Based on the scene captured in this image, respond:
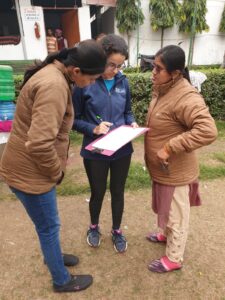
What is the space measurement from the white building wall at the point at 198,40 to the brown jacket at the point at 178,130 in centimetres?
1186

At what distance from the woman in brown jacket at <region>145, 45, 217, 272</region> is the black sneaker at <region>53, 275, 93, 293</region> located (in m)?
0.58

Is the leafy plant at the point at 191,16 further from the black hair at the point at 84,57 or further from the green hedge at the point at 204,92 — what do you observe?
the black hair at the point at 84,57

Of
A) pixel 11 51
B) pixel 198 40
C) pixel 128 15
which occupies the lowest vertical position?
pixel 198 40

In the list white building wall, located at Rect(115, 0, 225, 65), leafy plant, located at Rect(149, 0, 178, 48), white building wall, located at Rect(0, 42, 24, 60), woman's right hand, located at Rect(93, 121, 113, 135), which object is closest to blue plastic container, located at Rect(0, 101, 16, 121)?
Result: woman's right hand, located at Rect(93, 121, 113, 135)

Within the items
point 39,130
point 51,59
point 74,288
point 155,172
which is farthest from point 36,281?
point 51,59

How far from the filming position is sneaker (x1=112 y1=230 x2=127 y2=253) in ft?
9.21

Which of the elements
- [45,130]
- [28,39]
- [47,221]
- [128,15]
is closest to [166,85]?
[45,130]

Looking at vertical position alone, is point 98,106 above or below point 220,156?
above

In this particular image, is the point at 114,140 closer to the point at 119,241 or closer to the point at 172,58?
the point at 172,58

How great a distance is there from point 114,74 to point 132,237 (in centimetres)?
167

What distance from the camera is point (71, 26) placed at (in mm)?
12086

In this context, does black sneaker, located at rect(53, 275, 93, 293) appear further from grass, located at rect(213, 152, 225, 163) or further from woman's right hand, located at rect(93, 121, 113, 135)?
grass, located at rect(213, 152, 225, 163)

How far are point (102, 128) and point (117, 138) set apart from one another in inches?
5.7

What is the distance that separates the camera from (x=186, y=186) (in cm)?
228
